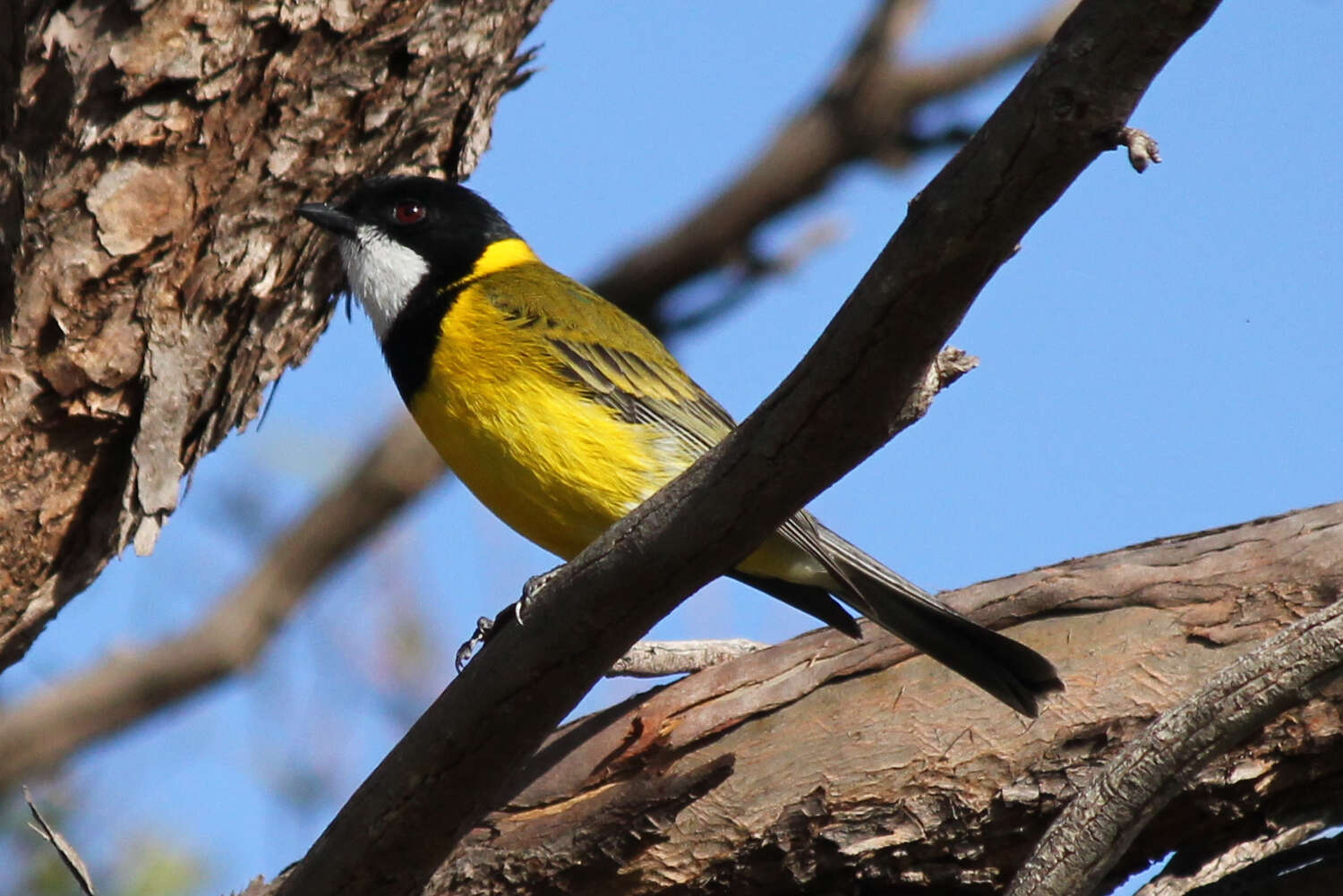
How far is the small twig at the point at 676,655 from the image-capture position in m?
5.23

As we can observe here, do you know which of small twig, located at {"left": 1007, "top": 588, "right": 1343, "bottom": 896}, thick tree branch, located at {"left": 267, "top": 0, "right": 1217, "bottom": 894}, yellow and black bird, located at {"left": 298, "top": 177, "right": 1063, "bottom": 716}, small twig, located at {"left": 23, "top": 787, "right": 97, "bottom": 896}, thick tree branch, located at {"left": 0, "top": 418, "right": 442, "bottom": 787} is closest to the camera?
thick tree branch, located at {"left": 267, "top": 0, "right": 1217, "bottom": 894}

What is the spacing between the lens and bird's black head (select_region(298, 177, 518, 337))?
554cm

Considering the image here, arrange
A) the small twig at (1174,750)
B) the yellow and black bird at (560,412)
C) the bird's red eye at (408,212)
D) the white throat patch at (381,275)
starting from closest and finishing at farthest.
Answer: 1. the small twig at (1174,750)
2. the yellow and black bird at (560,412)
3. the white throat patch at (381,275)
4. the bird's red eye at (408,212)

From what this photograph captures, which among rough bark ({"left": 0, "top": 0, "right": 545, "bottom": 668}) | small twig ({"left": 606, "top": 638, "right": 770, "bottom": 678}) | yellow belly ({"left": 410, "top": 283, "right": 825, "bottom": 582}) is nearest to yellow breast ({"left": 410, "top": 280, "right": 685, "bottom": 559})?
yellow belly ({"left": 410, "top": 283, "right": 825, "bottom": 582})

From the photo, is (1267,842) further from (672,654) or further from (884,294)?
(884,294)

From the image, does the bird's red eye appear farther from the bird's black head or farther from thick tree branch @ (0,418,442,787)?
thick tree branch @ (0,418,442,787)

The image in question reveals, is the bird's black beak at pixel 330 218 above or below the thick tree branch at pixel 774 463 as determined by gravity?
above

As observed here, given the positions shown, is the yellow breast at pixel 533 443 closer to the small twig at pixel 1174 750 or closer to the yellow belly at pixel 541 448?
the yellow belly at pixel 541 448

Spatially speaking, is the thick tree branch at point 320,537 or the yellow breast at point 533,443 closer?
the yellow breast at point 533,443

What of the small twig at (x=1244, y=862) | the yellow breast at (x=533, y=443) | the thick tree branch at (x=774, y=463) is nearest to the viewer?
the thick tree branch at (x=774, y=463)

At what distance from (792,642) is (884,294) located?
8.15 ft

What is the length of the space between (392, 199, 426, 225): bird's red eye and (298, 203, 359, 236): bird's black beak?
0.46 meters

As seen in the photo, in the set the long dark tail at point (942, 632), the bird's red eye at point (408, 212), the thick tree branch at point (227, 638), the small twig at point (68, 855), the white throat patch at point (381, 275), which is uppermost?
the bird's red eye at point (408, 212)

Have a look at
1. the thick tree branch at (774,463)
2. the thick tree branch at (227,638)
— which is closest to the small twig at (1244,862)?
the thick tree branch at (774,463)
